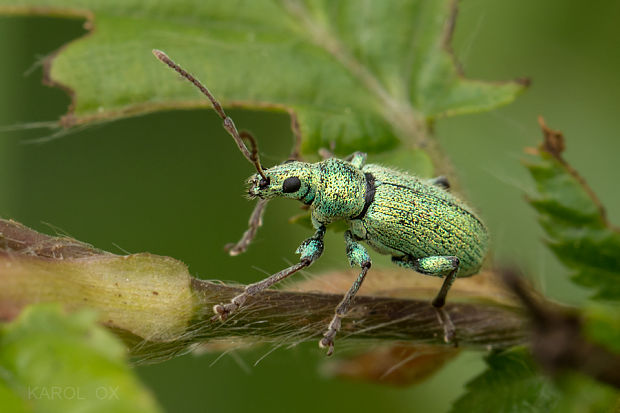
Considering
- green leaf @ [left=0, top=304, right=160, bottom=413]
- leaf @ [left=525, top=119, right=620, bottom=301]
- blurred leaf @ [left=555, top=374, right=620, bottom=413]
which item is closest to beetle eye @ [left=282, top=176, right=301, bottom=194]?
leaf @ [left=525, top=119, right=620, bottom=301]

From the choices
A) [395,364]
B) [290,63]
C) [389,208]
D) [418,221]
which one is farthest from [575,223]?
[290,63]

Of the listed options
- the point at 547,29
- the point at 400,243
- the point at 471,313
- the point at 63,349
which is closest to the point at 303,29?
the point at 400,243

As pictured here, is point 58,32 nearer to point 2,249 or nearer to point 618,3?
point 2,249

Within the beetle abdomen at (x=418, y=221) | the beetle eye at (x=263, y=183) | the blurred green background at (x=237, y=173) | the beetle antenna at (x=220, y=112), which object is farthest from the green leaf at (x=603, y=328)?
the blurred green background at (x=237, y=173)

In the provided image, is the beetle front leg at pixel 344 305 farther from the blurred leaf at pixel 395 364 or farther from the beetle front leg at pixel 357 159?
the beetle front leg at pixel 357 159

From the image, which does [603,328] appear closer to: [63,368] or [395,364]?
[63,368]

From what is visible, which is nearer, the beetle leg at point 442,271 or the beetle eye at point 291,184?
the beetle leg at point 442,271
